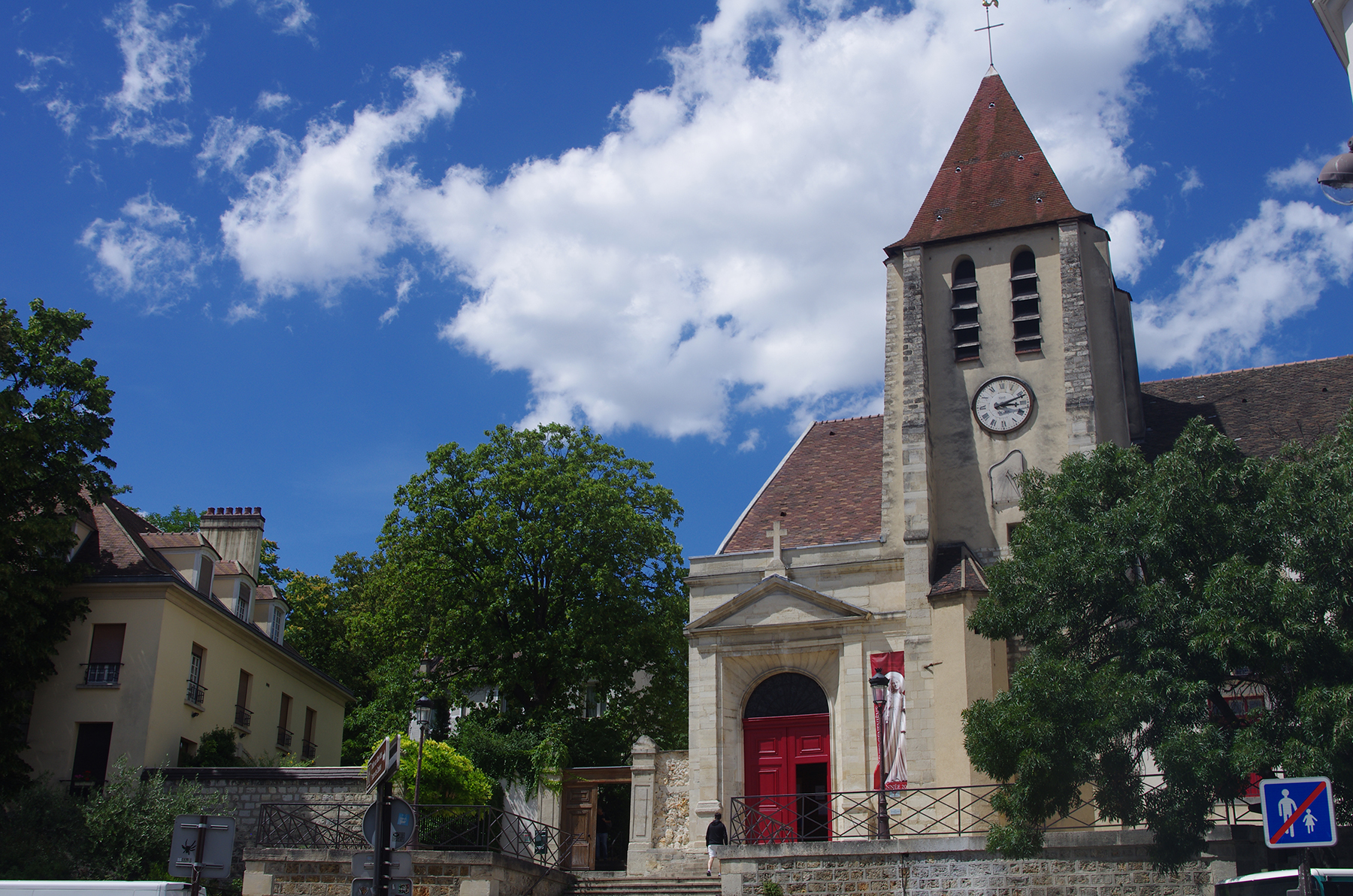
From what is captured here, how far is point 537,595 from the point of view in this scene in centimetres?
2869

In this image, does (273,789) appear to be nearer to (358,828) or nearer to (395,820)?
(358,828)

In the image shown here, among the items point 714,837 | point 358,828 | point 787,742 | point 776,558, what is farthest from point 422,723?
point 776,558

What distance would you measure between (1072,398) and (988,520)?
277cm

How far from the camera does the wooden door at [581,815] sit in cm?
2353

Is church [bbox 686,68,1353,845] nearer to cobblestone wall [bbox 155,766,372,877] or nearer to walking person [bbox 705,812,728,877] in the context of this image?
walking person [bbox 705,812,728,877]

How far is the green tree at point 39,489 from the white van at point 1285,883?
19132 millimetres

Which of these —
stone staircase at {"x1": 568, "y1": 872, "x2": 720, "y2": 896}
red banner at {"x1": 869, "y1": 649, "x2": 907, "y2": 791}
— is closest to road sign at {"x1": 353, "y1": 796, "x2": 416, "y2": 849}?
stone staircase at {"x1": 568, "y1": 872, "x2": 720, "y2": 896}

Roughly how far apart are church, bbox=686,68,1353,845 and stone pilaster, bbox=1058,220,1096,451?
0.03 meters

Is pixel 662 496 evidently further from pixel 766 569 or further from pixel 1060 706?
pixel 1060 706

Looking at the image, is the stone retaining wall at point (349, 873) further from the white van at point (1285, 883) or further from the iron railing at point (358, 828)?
the white van at point (1285, 883)

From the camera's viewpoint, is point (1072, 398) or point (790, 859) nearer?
point (790, 859)

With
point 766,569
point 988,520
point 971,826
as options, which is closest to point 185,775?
point 766,569

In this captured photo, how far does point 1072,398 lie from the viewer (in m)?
22.8

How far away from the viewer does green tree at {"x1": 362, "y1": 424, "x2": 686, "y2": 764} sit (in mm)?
27594
